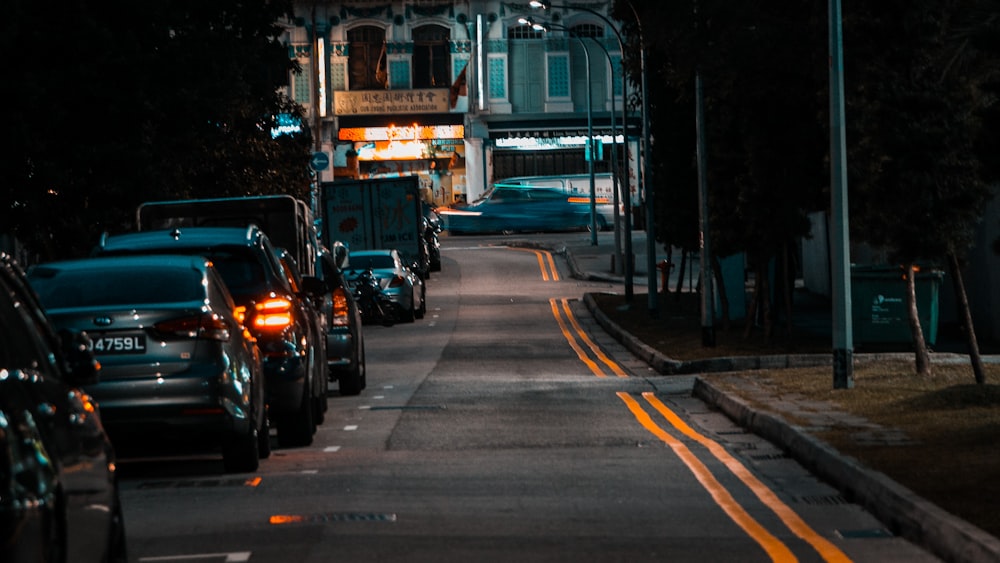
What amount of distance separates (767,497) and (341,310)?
10.1 metres

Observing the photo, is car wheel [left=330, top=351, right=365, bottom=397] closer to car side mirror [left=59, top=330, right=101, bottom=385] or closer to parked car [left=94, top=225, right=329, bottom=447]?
parked car [left=94, top=225, right=329, bottom=447]

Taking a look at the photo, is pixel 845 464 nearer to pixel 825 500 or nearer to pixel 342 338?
pixel 825 500

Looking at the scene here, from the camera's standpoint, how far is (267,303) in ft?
49.2

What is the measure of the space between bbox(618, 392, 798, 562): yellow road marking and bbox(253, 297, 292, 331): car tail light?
3.27 m

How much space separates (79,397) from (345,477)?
5.98 meters

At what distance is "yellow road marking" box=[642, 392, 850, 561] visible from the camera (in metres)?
9.48

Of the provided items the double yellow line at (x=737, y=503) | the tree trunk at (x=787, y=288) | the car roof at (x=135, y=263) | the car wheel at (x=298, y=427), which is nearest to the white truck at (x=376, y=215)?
the tree trunk at (x=787, y=288)

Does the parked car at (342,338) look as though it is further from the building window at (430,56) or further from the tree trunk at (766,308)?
the building window at (430,56)

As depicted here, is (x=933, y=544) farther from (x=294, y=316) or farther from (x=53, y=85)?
(x=53, y=85)

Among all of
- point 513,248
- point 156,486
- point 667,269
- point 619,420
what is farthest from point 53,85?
point 513,248

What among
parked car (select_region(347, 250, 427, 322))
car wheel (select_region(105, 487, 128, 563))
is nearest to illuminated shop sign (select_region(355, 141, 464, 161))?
parked car (select_region(347, 250, 427, 322))

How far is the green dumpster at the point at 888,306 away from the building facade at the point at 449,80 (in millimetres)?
58140

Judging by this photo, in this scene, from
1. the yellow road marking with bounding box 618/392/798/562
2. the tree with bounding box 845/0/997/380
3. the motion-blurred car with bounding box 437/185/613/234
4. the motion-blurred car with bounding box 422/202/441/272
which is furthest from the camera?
the motion-blurred car with bounding box 437/185/613/234

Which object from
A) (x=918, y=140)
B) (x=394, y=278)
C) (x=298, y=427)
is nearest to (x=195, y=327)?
(x=298, y=427)
